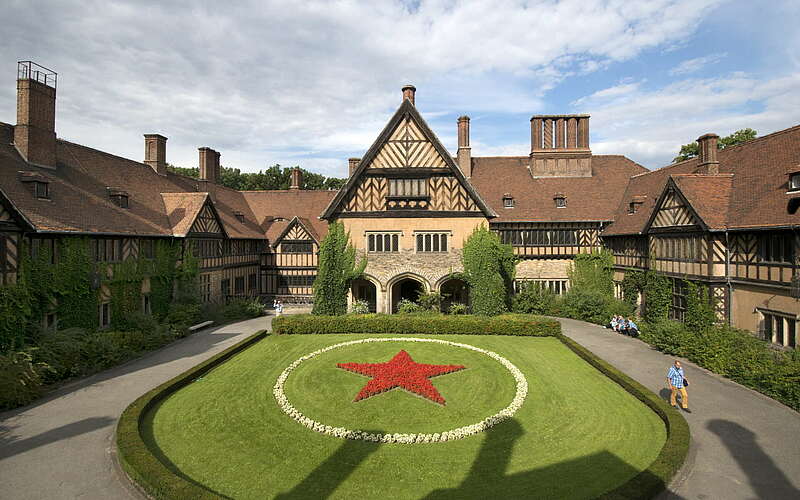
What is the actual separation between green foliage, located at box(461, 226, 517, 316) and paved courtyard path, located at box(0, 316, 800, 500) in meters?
8.53

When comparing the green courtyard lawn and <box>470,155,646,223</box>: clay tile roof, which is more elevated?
<box>470,155,646,223</box>: clay tile roof

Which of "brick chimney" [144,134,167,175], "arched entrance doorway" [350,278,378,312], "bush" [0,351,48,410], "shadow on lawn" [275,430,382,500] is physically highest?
"brick chimney" [144,134,167,175]

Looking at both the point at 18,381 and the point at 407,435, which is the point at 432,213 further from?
the point at 18,381

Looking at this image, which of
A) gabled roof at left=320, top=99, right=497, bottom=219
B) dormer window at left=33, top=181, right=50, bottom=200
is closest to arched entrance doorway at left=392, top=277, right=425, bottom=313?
gabled roof at left=320, top=99, right=497, bottom=219

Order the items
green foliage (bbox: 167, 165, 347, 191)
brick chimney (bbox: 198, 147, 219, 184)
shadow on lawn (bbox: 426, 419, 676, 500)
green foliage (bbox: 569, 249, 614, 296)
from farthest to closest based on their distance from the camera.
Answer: green foliage (bbox: 167, 165, 347, 191) → brick chimney (bbox: 198, 147, 219, 184) → green foliage (bbox: 569, 249, 614, 296) → shadow on lawn (bbox: 426, 419, 676, 500)

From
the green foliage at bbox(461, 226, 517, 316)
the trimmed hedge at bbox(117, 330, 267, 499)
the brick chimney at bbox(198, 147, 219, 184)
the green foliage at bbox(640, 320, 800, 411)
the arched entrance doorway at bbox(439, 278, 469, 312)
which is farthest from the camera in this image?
the brick chimney at bbox(198, 147, 219, 184)

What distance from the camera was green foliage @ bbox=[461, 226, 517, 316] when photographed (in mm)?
25875

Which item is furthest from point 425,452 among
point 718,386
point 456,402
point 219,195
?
point 219,195

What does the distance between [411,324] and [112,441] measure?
15802 millimetres

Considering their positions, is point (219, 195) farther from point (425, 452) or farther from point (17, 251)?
point (425, 452)

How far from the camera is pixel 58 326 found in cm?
1988

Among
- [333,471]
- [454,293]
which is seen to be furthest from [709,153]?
[333,471]

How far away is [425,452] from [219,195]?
111 ft

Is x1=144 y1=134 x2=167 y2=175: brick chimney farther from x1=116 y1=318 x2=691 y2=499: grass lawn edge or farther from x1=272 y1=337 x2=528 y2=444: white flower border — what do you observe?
x1=272 y1=337 x2=528 y2=444: white flower border
